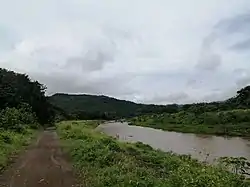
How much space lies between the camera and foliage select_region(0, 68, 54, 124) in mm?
55263

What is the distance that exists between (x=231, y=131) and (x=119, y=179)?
50514 millimetres

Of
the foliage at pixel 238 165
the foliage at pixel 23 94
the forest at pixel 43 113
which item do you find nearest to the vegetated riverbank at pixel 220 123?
the forest at pixel 43 113

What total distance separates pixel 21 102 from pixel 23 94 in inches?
227

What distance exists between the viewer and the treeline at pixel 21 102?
43.6 meters

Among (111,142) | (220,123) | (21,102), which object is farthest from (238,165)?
(220,123)

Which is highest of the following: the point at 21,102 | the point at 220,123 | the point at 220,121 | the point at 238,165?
the point at 21,102

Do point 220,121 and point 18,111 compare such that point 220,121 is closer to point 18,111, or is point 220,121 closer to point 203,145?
point 203,145

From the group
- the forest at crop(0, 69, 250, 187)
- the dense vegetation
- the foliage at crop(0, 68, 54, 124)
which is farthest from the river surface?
the foliage at crop(0, 68, 54, 124)

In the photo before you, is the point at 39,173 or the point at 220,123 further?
the point at 220,123

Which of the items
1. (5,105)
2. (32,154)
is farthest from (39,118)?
(32,154)

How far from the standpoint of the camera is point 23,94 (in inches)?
2660

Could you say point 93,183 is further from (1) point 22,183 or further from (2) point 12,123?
(2) point 12,123

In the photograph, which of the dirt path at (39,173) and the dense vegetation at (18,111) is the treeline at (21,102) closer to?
the dense vegetation at (18,111)

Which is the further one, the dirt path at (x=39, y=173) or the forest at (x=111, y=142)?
the dirt path at (x=39, y=173)
